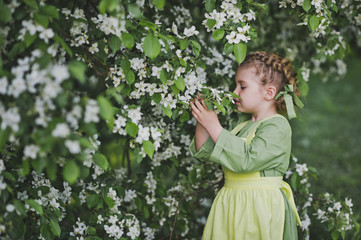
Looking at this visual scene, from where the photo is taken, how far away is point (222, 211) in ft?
7.81

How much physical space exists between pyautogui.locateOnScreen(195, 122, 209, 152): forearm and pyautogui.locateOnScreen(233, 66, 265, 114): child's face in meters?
0.26

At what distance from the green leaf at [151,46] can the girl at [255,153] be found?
0.49 meters

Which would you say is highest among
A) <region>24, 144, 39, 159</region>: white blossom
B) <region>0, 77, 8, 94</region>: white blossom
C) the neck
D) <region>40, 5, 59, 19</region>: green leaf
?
<region>40, 5, 59, 19</region>: green leaf

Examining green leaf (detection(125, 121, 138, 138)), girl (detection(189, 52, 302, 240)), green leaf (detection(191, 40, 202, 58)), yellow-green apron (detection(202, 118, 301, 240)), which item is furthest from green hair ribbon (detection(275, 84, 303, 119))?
green leaf (detection(125, 121, 138, 138))

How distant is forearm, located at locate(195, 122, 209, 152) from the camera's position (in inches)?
94.0

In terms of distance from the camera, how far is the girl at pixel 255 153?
2.18 metres

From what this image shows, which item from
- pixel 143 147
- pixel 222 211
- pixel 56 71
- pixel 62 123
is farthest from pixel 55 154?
pixel 222 211

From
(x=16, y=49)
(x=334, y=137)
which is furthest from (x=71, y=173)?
(x=334, y=137)

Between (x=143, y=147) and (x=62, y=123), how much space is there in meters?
0.54

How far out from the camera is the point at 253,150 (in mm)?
2166

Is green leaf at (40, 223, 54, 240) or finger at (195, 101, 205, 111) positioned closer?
green leaf at (40, 223, 54, 240)

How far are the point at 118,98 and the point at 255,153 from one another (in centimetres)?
90

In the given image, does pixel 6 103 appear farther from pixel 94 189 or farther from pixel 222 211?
pixel 222 211

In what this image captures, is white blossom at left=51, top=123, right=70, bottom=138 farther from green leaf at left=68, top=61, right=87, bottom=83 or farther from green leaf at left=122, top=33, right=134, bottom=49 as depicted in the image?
green leaf at left=122, top=33, right=134, bottom=49
